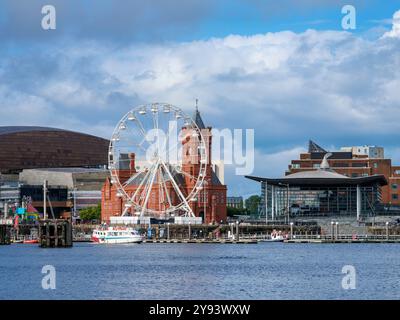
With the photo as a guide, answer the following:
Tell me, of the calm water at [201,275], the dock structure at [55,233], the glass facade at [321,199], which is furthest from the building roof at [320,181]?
the calm water at [201,275]

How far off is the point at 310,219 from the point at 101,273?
98.8m

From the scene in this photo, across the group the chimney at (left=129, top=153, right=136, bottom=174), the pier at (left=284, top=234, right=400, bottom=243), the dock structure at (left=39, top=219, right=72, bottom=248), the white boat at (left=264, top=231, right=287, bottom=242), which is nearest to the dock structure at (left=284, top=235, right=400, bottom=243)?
the pier at (left=284, top=234, right=400, bottom=243)

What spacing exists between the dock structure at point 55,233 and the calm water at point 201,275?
15390mm

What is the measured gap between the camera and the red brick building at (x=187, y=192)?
173m

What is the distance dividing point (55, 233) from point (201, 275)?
57.0 metres

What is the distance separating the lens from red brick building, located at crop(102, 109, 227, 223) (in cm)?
17312

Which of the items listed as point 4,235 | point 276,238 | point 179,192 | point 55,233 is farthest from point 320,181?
point 55,233

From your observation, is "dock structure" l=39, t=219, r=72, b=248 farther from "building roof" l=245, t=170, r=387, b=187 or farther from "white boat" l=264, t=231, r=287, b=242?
"building roof" l=245, t=170, r=387, b=187

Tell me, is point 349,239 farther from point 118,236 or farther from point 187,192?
point 187,192

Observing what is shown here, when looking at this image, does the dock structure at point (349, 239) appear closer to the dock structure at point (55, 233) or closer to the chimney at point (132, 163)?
the dock structure at point (55, 233)
